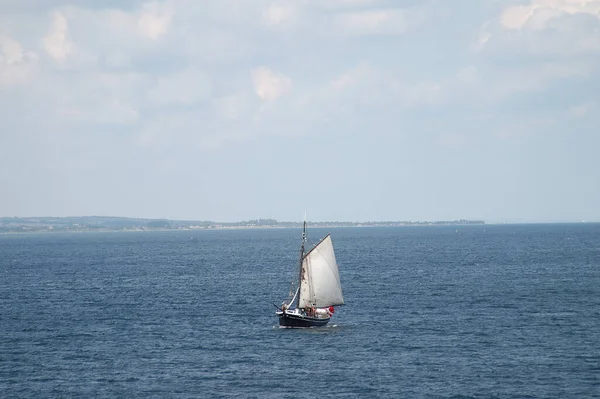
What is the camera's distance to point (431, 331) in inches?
3720

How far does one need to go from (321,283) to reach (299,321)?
6189 millimetres

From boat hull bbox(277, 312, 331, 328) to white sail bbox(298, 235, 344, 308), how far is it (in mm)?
3259

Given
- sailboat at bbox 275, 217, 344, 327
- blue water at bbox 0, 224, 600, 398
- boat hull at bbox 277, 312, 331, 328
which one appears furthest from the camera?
sailboat at bbox 275, 217, 344, 327

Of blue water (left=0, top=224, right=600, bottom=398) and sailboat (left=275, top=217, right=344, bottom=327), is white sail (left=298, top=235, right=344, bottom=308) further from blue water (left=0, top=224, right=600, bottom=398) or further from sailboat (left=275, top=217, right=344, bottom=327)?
blue water (left=0, top=224, right=600, bottom=398)

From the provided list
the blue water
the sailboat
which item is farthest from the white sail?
the blue water

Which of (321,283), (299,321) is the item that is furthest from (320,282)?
(299,321)

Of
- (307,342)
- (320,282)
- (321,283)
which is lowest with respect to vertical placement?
(307,342)

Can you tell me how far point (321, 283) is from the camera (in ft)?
340

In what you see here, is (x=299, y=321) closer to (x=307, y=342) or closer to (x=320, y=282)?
(x=320, y=282)

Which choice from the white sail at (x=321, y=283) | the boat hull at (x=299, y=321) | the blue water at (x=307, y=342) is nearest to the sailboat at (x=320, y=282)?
the white sail at (x=321, y=283)

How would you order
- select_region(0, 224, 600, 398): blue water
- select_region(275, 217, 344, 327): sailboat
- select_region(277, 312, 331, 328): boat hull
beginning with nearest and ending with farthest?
select_region(0, 224, 600, 398): blue water < select_region(277, 312, 331, 328): boat hull < select_region(275, 217, 344, 327): sailboat

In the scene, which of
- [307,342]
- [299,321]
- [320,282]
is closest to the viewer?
[307,342]

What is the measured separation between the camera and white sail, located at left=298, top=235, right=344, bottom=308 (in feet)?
340

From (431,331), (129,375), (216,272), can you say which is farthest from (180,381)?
(216,272)
